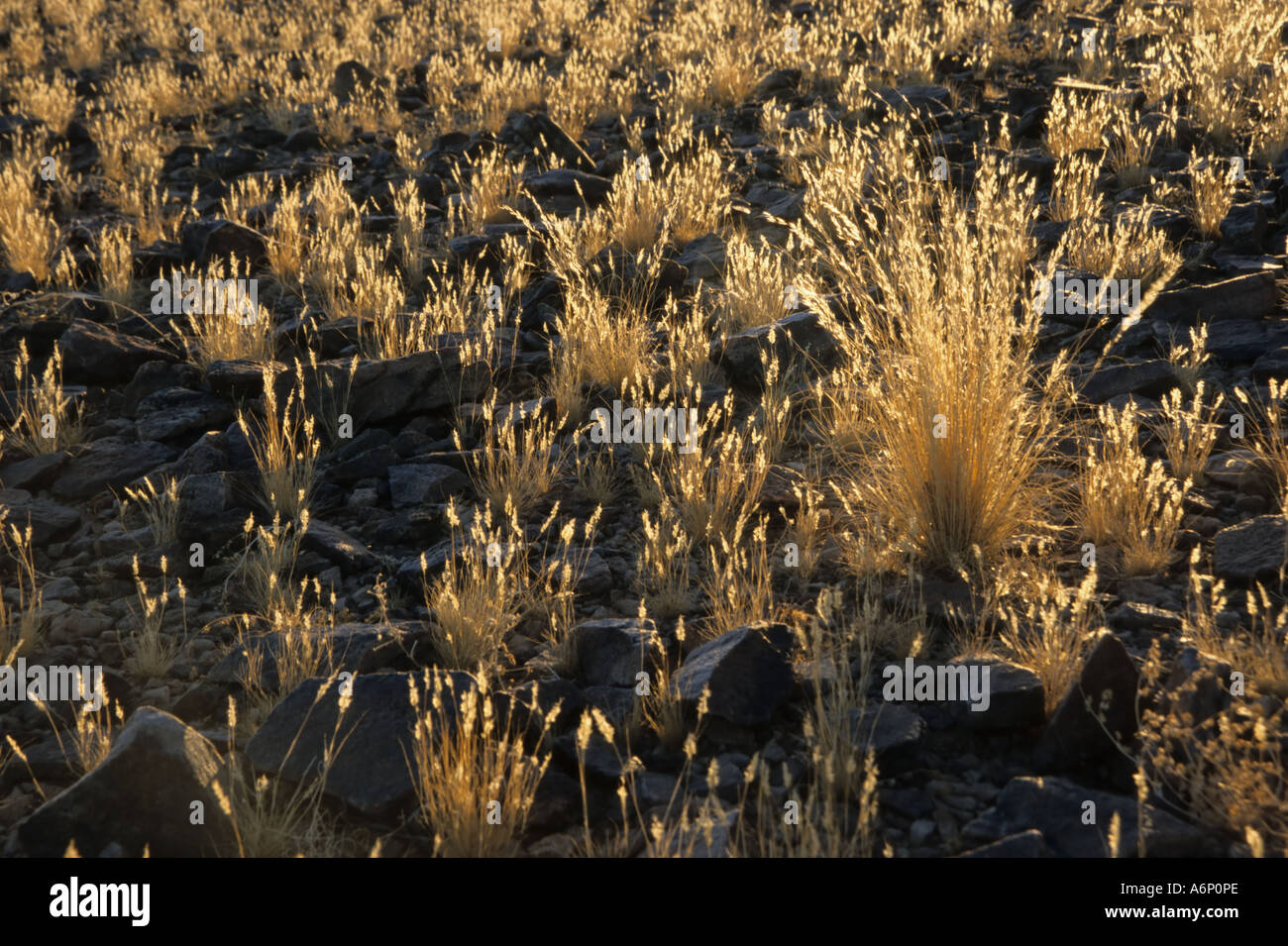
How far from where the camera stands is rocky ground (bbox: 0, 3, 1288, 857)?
256 centimetres

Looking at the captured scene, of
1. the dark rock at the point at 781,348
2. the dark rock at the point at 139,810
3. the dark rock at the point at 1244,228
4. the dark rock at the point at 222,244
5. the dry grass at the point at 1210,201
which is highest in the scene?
the dark rock at the point at 222,244

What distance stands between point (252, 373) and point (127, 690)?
242 cm

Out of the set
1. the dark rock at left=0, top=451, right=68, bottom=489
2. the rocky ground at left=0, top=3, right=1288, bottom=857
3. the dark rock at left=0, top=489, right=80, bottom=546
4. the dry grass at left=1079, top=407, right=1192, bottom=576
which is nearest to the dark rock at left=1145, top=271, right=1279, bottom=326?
the rocky ground at left=0, top=3, right=1288, bottom=857

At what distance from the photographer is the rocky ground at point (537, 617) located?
8.39 feet

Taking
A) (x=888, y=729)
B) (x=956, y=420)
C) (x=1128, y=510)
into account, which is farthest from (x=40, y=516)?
(x=1128, y=510)

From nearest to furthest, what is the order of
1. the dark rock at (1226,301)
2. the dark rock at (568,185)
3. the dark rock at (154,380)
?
the dark rock at (1226,301) → the dark rock at (154,380) → the dark rock at (568,185)

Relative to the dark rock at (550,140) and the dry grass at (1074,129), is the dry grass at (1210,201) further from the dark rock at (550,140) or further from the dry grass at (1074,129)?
the dark rock at (550,140)

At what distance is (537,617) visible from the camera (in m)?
3.64

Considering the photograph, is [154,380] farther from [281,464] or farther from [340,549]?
[340,549]

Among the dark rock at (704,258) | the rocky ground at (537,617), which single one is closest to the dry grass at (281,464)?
the rocky ground at (537,617)

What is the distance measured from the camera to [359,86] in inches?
484

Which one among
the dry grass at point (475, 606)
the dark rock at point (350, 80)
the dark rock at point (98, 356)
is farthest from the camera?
the dark rock at point (350, 80)
